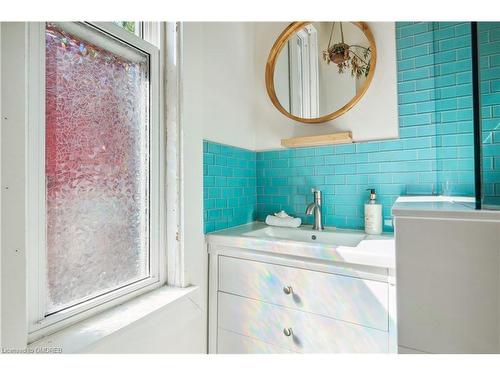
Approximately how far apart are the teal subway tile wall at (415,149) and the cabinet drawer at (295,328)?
1.26 feet

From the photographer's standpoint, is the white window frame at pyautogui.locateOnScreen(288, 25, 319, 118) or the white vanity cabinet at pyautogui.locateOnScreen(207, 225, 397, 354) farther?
the white window frame at pyautogui.locateOnScreen(288, 25, 319, 118)

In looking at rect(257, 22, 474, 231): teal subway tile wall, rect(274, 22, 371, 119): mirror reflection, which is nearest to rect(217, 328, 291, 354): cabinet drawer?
rect(257, 22, 474, 231): teal subway tile wall

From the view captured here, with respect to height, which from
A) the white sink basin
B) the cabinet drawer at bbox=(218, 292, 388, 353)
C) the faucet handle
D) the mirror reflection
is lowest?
the cabinet drawer at bbox=(218, 292, 388, 353)

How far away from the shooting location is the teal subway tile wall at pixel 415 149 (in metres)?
1.01

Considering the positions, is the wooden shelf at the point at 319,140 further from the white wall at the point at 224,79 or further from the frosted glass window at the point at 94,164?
the frosted glass window at the point at 94,164

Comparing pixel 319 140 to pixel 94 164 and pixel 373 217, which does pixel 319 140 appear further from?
pixel 94 164

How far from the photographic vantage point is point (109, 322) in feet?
2.47

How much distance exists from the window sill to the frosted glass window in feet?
0.23

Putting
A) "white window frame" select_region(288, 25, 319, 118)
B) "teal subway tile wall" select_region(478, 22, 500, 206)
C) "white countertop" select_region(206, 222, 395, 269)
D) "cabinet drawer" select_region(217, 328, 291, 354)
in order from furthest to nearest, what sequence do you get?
"white window frame" select_region(288, 25, 319, 118) → "cabinet drawer" select_region(217, 328, 291, 354) → "white countertop" select_region(206, 222, 395, 269) → "teal subway tile wall" select_region(478, 22, 500, 206)

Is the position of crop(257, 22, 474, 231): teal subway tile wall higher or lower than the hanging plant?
lower

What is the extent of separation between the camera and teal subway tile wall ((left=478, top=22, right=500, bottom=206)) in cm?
62

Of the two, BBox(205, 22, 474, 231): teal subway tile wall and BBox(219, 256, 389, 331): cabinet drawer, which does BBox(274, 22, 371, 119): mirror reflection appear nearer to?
BBox(205, 22, 474, 231): teal subway tile wall

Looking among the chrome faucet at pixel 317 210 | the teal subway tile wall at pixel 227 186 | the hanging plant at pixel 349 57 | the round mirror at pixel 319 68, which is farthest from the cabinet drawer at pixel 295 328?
the hanging plant at pixel 349 57
